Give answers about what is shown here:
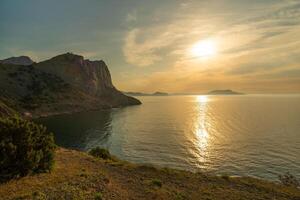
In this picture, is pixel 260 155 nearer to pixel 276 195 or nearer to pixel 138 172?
pixel 276 195

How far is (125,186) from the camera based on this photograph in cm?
2033

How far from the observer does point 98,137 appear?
81.3 meters

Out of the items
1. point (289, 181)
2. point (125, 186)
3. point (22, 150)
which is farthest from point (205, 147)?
point (22, 150)

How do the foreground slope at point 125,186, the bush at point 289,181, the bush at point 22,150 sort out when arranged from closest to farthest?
the foreground slope at point 125,186, the bush at point 22,150, the bush at point 289,181

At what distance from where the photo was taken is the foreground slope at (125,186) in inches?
633

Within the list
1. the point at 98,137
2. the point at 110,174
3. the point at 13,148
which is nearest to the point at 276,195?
→ the point at 110,174

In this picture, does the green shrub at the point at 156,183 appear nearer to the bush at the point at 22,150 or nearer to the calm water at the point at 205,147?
the bush at the point at 22,150

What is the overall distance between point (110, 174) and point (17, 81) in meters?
194

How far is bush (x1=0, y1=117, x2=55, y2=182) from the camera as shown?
17.3 metres

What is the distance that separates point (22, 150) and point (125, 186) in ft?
30.9

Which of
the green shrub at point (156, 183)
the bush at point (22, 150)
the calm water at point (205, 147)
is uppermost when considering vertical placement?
the bush at point (22, 150)

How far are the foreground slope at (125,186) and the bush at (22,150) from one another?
0.91 m

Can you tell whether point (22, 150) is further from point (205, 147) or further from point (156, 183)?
point (205, 147)

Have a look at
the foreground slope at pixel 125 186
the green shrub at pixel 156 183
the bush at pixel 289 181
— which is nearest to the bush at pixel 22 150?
the foreground slope at pixel 125 186
